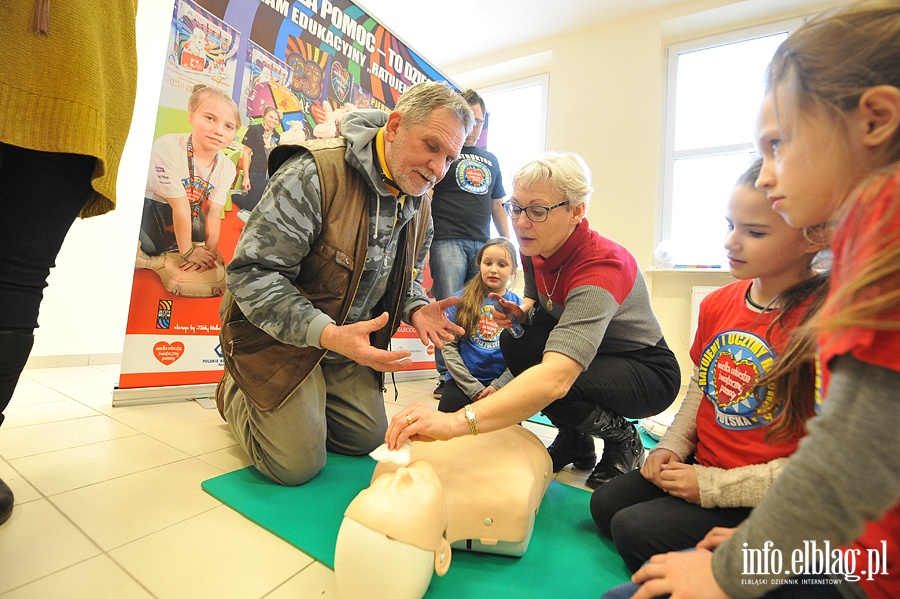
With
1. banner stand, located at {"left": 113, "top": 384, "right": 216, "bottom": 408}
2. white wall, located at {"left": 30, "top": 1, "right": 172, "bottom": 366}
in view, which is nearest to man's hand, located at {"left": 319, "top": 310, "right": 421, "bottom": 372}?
banner stand, located at {"left": 113, "top": 384, "right": 216, "bottom": 408}

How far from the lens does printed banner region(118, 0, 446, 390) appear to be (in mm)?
1745

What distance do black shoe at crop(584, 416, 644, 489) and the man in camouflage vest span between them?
0.58 meters

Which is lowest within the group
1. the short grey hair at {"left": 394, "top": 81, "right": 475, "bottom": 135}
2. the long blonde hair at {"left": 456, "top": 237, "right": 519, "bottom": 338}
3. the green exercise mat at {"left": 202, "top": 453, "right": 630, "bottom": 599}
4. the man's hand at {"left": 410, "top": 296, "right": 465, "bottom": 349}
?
the green exercise mat at {"left": 202, "top": 453, "right": 630, "bottom": 599}

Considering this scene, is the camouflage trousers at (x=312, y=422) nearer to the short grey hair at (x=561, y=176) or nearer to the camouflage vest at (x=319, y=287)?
the camouflage vest at (x=319, y=287)

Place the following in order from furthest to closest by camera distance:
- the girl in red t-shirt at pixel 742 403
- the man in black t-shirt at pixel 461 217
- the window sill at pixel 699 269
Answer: the window sill at pixel 699 269 < the man in black t-shirt at pixel 461 217 < the girl in red t-shirt at pixel 742 403

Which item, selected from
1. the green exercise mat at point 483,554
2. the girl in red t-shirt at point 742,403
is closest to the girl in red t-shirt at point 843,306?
the girl in red t-shirt at point 742,403

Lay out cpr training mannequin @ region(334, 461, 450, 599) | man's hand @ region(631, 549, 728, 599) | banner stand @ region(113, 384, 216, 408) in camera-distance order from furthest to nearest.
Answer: banner stand @ region(113, 384, 216, 408) → cpr training mannequin @ region(334, 461, 450, 599) → man's hand @ region(631, 549, 728, 599)

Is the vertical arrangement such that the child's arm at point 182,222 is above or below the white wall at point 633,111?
below

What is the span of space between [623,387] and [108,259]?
2.66 meters

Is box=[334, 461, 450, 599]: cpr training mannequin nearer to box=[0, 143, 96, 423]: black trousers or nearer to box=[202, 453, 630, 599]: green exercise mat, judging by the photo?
box=[202, 453, 630, 599]: green exercise mat

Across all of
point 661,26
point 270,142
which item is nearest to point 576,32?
point 661,26

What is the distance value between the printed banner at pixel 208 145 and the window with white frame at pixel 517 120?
237 cm

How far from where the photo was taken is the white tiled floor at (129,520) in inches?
27.9

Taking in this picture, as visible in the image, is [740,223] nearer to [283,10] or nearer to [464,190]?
[464,190]
